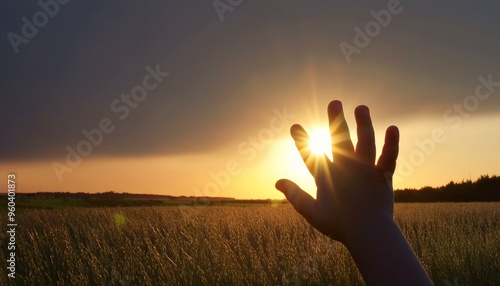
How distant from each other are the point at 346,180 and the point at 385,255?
0.28 m

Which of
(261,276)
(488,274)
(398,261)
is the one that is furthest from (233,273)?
(398,261)

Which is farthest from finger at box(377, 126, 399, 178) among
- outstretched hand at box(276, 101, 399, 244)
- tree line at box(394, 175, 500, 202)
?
tree line at box(394, 175, 500, 202)

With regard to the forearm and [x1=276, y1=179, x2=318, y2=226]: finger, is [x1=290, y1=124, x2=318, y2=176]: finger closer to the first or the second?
[x1=276, y1=179, x2=318, y2=226]: finger

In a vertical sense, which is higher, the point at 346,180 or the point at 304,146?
the point at 304,146

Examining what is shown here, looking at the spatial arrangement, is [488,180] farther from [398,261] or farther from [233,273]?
[398,261]

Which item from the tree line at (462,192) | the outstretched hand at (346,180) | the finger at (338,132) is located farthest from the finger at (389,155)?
the tree line at (462,192)

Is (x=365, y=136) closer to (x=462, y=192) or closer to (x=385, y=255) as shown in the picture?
(x=385, y=255)

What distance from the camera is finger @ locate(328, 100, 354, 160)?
1.59m

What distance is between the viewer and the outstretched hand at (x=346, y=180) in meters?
1.62

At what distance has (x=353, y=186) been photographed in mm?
1654

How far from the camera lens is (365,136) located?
1613mm

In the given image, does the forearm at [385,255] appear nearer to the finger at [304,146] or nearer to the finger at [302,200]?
the finger at [302,200]

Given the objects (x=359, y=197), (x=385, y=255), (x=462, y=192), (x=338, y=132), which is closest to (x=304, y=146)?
(x=338, y=132)

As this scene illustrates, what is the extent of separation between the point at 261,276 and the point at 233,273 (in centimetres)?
30
